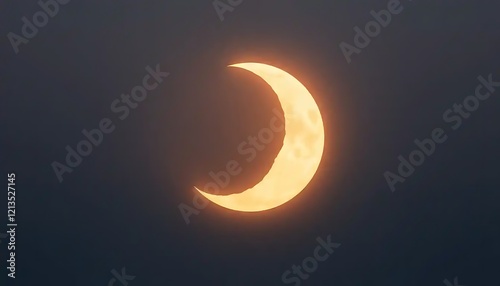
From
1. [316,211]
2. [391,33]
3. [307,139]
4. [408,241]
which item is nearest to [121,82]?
[307,139]

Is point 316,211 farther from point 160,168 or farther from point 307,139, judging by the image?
point 160,168
